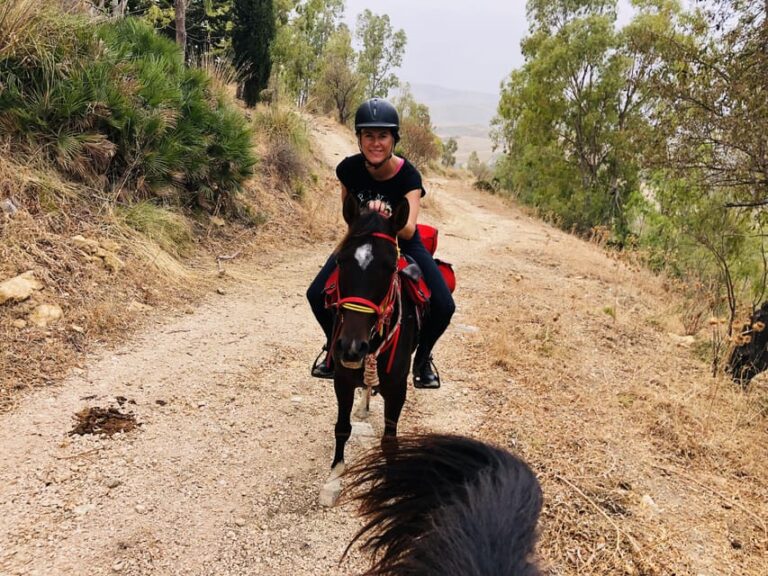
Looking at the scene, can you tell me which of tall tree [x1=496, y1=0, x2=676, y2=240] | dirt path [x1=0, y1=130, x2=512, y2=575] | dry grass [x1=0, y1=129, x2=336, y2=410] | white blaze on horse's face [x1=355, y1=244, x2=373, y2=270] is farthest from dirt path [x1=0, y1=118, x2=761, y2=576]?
tall tree [x1=496, y1=0, x2=676, y2=240]

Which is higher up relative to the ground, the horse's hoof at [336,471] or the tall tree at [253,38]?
the tall tree at [253,38]

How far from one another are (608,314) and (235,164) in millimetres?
6976

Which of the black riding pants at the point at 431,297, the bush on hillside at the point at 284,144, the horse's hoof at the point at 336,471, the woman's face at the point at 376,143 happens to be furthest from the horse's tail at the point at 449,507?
the bush on hillside at the point at 284,144

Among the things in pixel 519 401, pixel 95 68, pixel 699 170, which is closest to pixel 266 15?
pixel 95 68

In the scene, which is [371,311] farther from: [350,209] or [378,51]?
[378,51]

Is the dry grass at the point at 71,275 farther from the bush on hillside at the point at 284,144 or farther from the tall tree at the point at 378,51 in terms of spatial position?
the tall tree at the point at 378,51

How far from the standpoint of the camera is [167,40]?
834cm

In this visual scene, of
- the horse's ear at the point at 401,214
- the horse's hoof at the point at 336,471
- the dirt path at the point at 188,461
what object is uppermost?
the horse's ear at the point at 401,214

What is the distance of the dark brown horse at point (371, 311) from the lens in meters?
2.29

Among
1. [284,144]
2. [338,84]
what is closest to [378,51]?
[338,84]

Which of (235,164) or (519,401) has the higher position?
(235,164)

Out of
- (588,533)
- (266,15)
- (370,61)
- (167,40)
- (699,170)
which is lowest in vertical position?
(588,533)

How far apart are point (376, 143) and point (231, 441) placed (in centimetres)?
251

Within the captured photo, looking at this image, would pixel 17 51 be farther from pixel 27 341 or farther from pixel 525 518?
pixel 525 518
